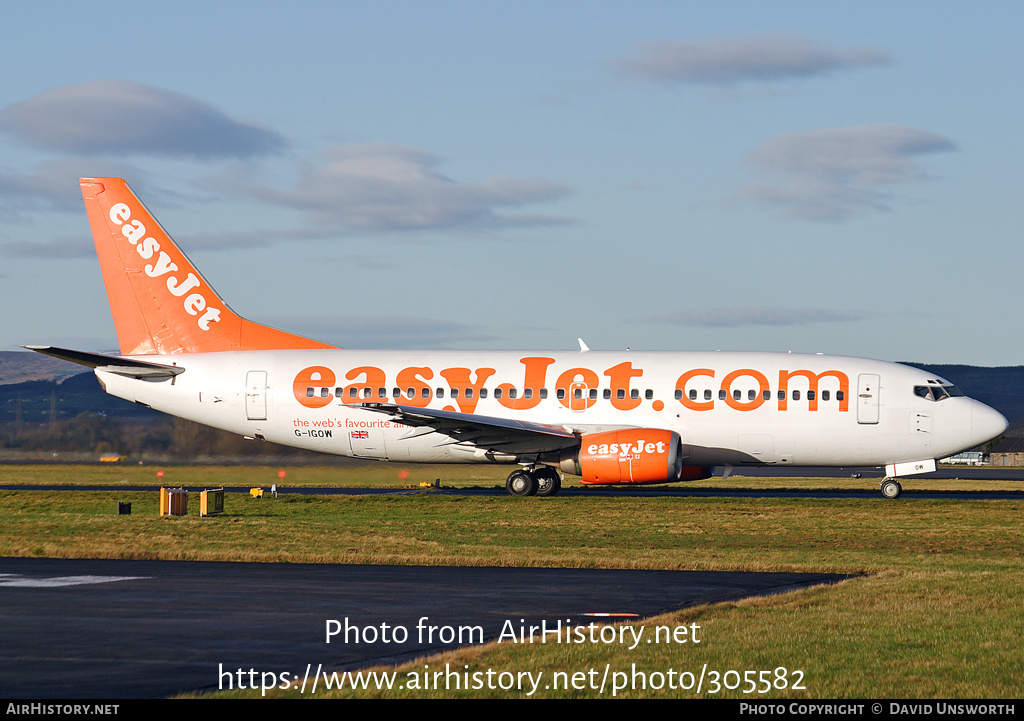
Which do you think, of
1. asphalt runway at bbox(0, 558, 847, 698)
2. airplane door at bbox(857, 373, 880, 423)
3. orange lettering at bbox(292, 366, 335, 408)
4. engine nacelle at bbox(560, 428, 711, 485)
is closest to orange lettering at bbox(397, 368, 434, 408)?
orange lettering at bbox(292, 366, 335, 408)

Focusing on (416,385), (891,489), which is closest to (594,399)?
(416,385)

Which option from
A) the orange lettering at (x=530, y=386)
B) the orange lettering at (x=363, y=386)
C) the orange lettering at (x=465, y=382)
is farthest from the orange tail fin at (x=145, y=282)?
the orange lettering at (x=530, y=386)

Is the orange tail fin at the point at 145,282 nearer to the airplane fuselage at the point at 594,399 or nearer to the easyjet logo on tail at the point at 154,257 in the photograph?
the easyjet logo on tail at the point at 154,257

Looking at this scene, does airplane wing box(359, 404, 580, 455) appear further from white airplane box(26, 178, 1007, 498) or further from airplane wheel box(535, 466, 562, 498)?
airplane wheel box(535, 466, 562, 498)

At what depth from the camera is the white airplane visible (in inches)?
1377

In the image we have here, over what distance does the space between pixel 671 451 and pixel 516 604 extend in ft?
62.5

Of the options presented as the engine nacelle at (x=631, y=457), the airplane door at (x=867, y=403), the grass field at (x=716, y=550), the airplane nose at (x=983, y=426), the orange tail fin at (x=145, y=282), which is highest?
the orange tail fin at (x=145, y=282)

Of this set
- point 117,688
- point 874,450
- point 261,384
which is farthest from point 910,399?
point 117,688

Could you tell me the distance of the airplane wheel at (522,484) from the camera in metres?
35.9

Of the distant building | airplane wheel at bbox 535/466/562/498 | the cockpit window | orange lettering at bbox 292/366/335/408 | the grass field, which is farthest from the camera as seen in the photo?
the distant building

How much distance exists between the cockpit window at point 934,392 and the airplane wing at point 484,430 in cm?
1043

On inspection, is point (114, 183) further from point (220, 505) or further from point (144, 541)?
point (144, 541)

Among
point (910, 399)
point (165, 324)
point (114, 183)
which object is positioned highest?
point (114, 183)

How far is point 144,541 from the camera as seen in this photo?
906 inches
